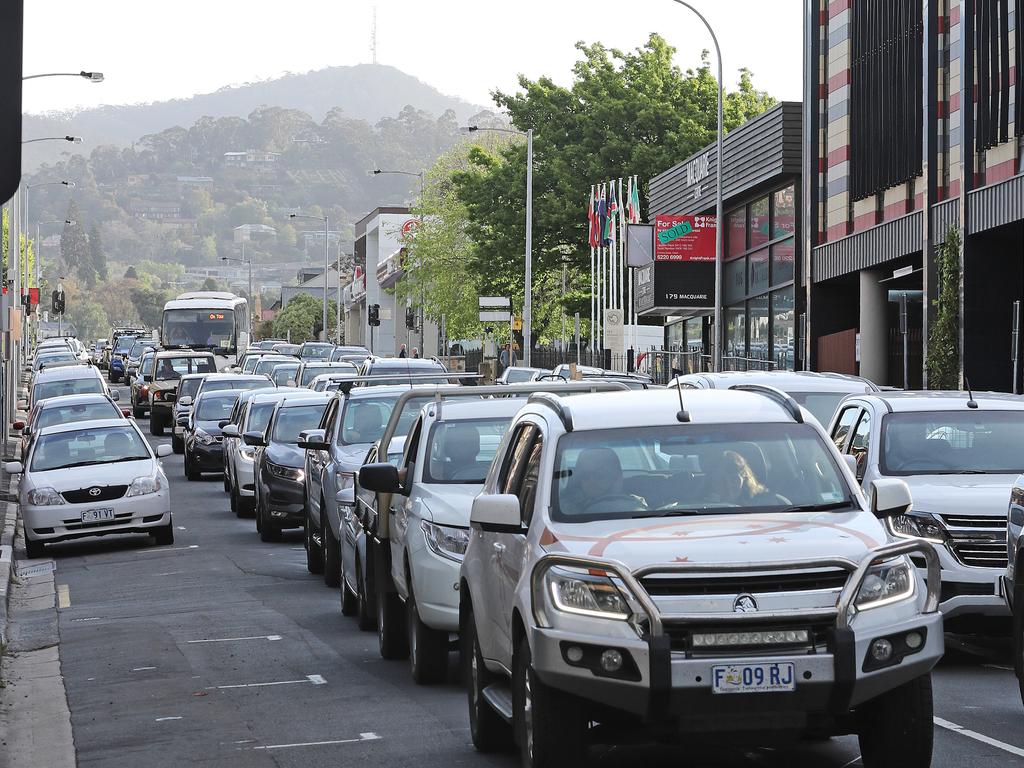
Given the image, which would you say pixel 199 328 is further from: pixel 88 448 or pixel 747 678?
pixel 747 678

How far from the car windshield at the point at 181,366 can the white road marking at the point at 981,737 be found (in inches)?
1679

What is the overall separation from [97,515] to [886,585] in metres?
15.5

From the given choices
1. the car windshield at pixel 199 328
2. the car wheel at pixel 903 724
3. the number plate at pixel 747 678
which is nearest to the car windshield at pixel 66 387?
the car windshield at pixel 199 328

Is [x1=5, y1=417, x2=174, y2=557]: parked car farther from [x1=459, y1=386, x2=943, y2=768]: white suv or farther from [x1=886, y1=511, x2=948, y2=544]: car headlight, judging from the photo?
[x1=459, y1=386, x2=943, y2=768]: white suv

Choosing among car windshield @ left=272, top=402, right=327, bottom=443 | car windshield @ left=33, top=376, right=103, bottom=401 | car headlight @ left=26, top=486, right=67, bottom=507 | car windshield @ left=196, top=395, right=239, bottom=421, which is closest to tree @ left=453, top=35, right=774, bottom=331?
car windshield @ left=33, top=376, right=103, bottom=401

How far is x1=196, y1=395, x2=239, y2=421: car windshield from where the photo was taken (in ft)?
113

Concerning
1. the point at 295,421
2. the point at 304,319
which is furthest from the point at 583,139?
the point at 304,319

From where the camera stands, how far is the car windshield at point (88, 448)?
73.2ft

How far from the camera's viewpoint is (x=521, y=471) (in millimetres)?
8594

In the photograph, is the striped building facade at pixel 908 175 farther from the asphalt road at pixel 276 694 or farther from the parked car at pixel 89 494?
the asphalt road at pixel 276 694

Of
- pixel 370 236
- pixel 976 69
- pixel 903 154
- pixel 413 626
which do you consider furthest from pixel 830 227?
pixel 370 236

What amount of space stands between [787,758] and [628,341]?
46.4 meters

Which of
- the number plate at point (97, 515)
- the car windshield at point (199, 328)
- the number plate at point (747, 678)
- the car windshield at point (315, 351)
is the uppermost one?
the car windshield at point (199, 328)

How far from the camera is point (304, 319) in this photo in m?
167
